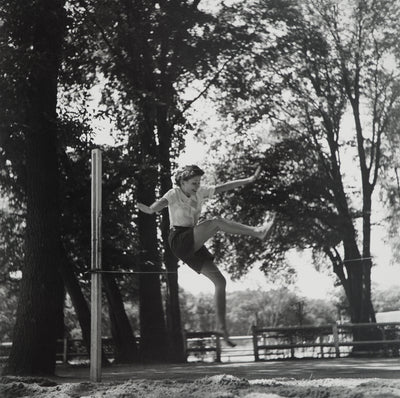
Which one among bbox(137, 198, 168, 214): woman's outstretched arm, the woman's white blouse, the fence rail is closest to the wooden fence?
the fence rail

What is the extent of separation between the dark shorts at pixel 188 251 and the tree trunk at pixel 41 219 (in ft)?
19.6

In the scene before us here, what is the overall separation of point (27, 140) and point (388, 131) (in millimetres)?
13374

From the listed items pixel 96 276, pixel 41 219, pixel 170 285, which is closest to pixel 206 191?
pixel 96 276

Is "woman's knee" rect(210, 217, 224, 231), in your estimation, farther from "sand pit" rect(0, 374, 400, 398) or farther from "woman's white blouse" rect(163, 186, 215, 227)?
"sand pit" rect(0, 374, 400, 398)

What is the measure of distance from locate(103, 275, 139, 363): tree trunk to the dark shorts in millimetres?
12244

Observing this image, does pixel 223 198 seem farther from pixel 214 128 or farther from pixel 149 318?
pixel 149 318

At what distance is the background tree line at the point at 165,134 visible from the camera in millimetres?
12289

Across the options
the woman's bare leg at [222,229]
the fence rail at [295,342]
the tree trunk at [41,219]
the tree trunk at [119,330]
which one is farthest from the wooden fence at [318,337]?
the woman's bare leg at [222,229]

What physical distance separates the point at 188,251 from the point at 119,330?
1276 cm

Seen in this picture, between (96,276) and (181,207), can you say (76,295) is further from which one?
(181,207)

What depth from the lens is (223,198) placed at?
21.1 m

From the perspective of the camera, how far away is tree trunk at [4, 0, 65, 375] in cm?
1129

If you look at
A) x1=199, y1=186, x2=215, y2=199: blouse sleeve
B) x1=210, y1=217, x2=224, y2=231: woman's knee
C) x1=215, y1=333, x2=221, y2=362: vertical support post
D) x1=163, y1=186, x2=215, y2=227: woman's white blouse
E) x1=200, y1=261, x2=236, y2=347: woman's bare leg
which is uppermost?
x1=199, y1=186, x2=215, y2=199: blouse sleeve

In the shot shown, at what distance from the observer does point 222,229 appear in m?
5.76
